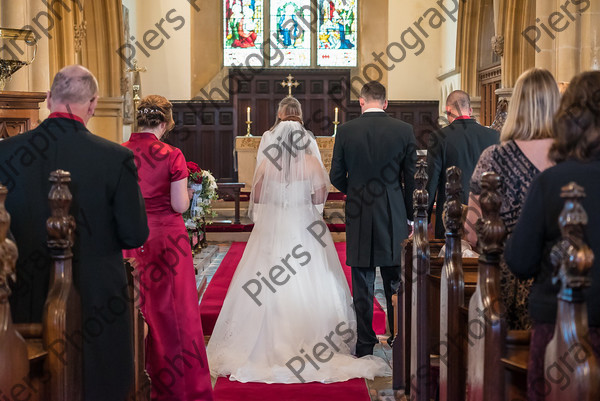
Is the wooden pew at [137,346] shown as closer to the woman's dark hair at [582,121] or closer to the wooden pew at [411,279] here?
the wooden pew at [411,279]

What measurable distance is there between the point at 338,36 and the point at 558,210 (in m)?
14.6

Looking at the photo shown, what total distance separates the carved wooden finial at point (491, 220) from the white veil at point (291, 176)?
300 cm

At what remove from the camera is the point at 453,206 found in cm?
300

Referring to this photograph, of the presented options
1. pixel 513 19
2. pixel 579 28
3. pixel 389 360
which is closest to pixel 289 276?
pixel 389 360

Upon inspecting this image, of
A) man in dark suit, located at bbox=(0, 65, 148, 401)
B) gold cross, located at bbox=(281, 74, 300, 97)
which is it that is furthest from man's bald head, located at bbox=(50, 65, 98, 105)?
gold cross, located at bbox=(281, 74, 300, 97)

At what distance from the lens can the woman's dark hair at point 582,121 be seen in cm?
212

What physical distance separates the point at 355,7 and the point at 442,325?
13872 millimetres

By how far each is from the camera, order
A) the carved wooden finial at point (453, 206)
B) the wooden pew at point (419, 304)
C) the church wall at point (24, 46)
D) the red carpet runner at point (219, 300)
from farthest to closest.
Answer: the church wall at point (24, 46) → the red carpet runner at point (219, 300) → the wooden pew at point (419, 304) → the carved wooden finial at point (453, 206)

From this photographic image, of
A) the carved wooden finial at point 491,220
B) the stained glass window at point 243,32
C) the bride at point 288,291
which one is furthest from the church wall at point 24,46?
the stained glass window at point 243,32

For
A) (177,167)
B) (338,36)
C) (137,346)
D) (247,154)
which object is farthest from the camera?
(338,36)

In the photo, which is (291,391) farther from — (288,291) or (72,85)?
(72,85)

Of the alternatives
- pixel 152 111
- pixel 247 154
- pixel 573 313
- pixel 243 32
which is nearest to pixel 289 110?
pixel 152 111

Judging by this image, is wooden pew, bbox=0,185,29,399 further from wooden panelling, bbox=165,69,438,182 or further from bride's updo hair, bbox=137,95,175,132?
wooden panelling, bbox=165,69,438,182

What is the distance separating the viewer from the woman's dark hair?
212cm
